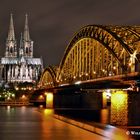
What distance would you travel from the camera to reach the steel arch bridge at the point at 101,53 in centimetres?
8638

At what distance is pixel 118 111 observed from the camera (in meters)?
67.0

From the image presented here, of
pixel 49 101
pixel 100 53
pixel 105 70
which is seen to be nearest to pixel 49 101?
pixel 49 101

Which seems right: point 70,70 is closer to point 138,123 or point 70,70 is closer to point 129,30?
point 129,30

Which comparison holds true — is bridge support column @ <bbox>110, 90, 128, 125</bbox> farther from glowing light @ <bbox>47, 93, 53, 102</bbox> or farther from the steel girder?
glowing light @ <bbox>47, 93, 53, 102</bbox>

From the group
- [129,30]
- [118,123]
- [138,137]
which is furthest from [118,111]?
[129,30]

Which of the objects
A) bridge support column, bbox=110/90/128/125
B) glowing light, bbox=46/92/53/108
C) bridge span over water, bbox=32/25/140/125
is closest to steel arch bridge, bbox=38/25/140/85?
bridge span over water, bbox=32/25/140/125

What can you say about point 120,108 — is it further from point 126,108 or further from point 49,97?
point 49,97

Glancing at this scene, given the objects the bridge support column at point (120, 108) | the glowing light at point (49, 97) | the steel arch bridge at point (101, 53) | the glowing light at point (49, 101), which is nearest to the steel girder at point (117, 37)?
the steel arch bridge at point (101, 53)

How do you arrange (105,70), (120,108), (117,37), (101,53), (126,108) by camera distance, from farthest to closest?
(101,53) < (105,70) < (117,37) < (120,108) < (126,108)

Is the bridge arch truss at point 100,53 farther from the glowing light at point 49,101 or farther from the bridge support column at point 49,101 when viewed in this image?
the glowing light at point 49,101

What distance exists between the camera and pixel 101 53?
108188 mm

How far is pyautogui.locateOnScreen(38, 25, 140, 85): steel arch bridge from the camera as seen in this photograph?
86.4 m

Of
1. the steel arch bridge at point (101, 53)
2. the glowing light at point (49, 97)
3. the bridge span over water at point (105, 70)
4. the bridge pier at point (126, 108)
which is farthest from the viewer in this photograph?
the glowing light at point (49, 97)

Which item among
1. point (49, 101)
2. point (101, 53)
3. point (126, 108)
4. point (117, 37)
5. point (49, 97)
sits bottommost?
point (126, 108)
